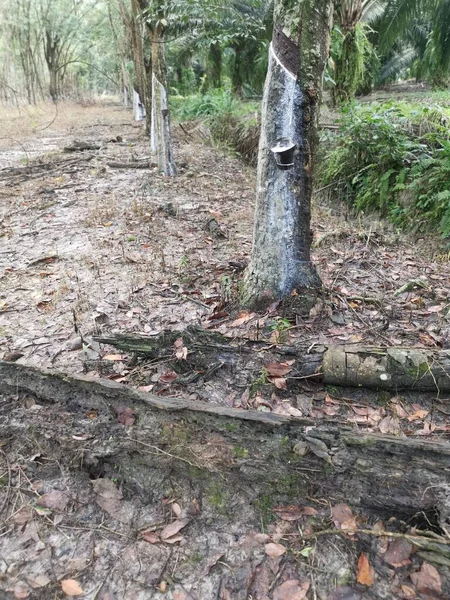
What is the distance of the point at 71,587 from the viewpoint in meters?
1.66

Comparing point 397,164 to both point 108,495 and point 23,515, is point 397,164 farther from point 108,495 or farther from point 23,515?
point 23,515

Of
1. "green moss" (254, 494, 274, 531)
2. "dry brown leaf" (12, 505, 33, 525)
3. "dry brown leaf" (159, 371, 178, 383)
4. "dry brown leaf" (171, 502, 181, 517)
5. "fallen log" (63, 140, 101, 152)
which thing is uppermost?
"fallen log" (63, 140, 101, 152)

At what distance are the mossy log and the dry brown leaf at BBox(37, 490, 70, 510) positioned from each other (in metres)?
0.15

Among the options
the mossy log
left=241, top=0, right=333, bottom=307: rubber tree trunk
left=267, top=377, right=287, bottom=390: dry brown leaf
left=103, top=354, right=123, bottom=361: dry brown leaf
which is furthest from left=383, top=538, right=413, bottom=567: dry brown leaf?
left=103, top=354, right=123, bottom=361: dry brown leaf

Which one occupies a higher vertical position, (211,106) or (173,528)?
(211,106)

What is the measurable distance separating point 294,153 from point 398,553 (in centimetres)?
252

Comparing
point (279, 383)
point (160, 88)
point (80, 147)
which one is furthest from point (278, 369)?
point (80, 147)

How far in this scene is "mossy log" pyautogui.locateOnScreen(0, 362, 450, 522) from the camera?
189 cm

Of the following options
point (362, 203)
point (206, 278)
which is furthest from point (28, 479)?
point (362, 203)

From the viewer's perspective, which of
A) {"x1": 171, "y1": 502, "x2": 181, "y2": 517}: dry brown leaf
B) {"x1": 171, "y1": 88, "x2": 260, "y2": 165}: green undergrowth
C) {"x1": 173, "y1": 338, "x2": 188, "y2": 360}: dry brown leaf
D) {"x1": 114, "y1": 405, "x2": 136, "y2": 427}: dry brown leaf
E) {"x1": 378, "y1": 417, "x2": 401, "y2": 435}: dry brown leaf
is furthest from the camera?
{"x1": 171, "y1": 88, "x2": 260, "y2": 165}: green undergrowth

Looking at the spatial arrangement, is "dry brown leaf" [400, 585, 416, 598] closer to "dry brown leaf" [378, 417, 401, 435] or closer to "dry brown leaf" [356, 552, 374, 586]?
"dry brown leaf" [356, 552, 374, 586]

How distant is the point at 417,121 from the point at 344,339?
5.55 metres

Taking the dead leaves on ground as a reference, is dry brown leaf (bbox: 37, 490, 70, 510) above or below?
above

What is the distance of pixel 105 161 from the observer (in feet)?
31.7
